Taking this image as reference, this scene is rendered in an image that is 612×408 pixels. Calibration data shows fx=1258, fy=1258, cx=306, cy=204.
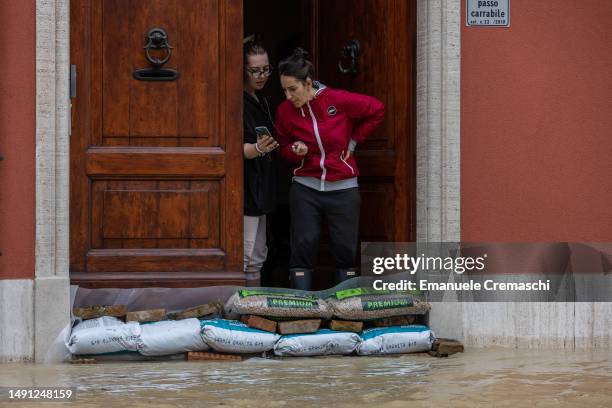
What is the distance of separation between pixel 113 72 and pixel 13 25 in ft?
2.28

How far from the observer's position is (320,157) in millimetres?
7949

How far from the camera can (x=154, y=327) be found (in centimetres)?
738

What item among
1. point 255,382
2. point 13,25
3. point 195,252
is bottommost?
point 255,382

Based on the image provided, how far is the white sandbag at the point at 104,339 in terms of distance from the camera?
23.8 feet

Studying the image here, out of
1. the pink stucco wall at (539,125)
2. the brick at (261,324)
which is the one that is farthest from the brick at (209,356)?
the pink stucco wall at (539,125)

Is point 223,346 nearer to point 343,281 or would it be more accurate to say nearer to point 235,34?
point 343,281

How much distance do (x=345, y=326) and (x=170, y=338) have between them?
1073 millimetres

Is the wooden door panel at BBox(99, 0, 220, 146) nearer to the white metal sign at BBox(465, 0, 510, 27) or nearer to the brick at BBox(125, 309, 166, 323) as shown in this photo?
the brick at BBox(125, 309, 166, 323)

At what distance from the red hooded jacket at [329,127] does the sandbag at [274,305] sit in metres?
0.85

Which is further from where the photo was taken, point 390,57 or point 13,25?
point 390,57

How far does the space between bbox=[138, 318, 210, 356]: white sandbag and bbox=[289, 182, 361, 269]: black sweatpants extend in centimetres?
96

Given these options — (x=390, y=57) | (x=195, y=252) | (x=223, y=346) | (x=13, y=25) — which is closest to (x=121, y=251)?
(x=195, y=252)

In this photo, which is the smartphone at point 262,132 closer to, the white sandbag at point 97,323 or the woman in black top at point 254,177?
the woman in black top at point 254,177

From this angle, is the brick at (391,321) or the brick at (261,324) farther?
the brick at (391,321)
